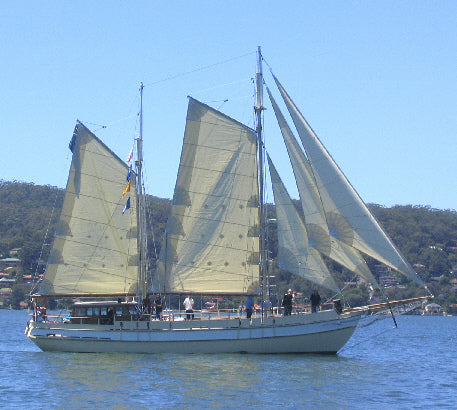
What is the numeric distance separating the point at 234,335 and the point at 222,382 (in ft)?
26.8

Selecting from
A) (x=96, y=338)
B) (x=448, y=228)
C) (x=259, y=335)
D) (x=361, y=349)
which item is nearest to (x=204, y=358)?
(x=259, y=335)

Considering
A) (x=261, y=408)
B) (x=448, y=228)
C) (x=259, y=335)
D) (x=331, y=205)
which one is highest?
(x=448, y=228)

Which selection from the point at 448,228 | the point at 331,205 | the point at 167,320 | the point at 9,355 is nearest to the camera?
the point at 331,205

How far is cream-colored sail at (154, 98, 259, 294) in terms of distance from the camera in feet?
139

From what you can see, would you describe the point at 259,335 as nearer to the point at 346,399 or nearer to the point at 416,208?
the point at 346,399

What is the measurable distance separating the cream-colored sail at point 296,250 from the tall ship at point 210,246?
48mm

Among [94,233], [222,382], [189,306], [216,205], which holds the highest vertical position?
[216,205]

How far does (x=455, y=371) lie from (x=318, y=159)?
39.7 ft

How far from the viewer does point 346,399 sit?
98.5 ft

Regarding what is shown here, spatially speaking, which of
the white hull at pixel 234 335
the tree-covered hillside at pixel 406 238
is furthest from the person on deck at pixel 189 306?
the tree-covered hillside at pixel 406 238

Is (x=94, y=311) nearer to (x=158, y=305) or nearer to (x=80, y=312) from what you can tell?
(x=80, y=312)

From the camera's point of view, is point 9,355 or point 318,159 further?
point 9,355

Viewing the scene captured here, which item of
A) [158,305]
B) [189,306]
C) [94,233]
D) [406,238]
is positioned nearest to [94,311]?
[158,305]

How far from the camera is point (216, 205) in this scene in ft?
140
